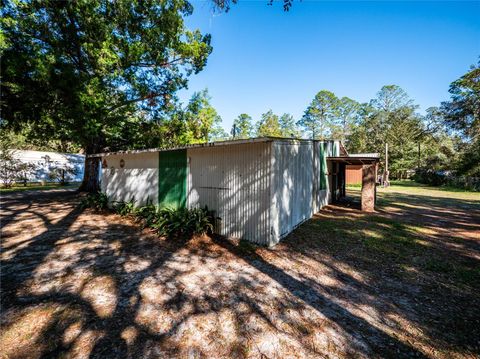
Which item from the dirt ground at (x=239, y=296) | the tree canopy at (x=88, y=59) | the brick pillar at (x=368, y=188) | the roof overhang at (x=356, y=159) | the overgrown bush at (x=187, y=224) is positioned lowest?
the dirt ground at (x=239, y=296)

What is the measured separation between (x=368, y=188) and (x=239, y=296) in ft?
26.5

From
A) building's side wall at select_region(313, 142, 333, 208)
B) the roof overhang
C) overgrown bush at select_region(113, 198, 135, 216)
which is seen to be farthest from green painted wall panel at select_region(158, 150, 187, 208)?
the roof overhang

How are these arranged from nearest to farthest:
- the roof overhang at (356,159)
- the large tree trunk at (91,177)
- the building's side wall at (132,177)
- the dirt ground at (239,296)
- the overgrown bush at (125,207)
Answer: the dirt ground at (239,296)
the building's side wall at (132,177)
the overgrown bush at (125,207)
the roof overhang at (356,159)
the large tree trunk at (91,177)

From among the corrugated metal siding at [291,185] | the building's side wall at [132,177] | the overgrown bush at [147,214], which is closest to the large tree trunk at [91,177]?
the building's side wall at [132,177]

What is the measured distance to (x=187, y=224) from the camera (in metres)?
6.01

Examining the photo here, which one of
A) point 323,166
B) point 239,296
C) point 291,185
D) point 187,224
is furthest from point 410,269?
point 323,166

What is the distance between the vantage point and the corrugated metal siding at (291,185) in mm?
5355

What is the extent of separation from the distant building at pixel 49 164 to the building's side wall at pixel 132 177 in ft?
47.7

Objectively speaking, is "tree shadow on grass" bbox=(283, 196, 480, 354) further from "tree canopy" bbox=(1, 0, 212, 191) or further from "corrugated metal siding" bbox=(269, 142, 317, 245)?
"tree canopy" bbox=(1, 0, 212, 191)

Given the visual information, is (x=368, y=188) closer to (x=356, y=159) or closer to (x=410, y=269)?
(x=356, y=159)

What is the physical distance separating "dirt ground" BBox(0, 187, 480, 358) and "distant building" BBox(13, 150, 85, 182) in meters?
17.1

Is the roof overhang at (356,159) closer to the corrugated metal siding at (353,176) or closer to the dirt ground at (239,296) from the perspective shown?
the dirt ground at (239,296)

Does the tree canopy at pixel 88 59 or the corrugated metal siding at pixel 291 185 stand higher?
the tree canopy at pixel 88 59

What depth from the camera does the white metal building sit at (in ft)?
17.5
